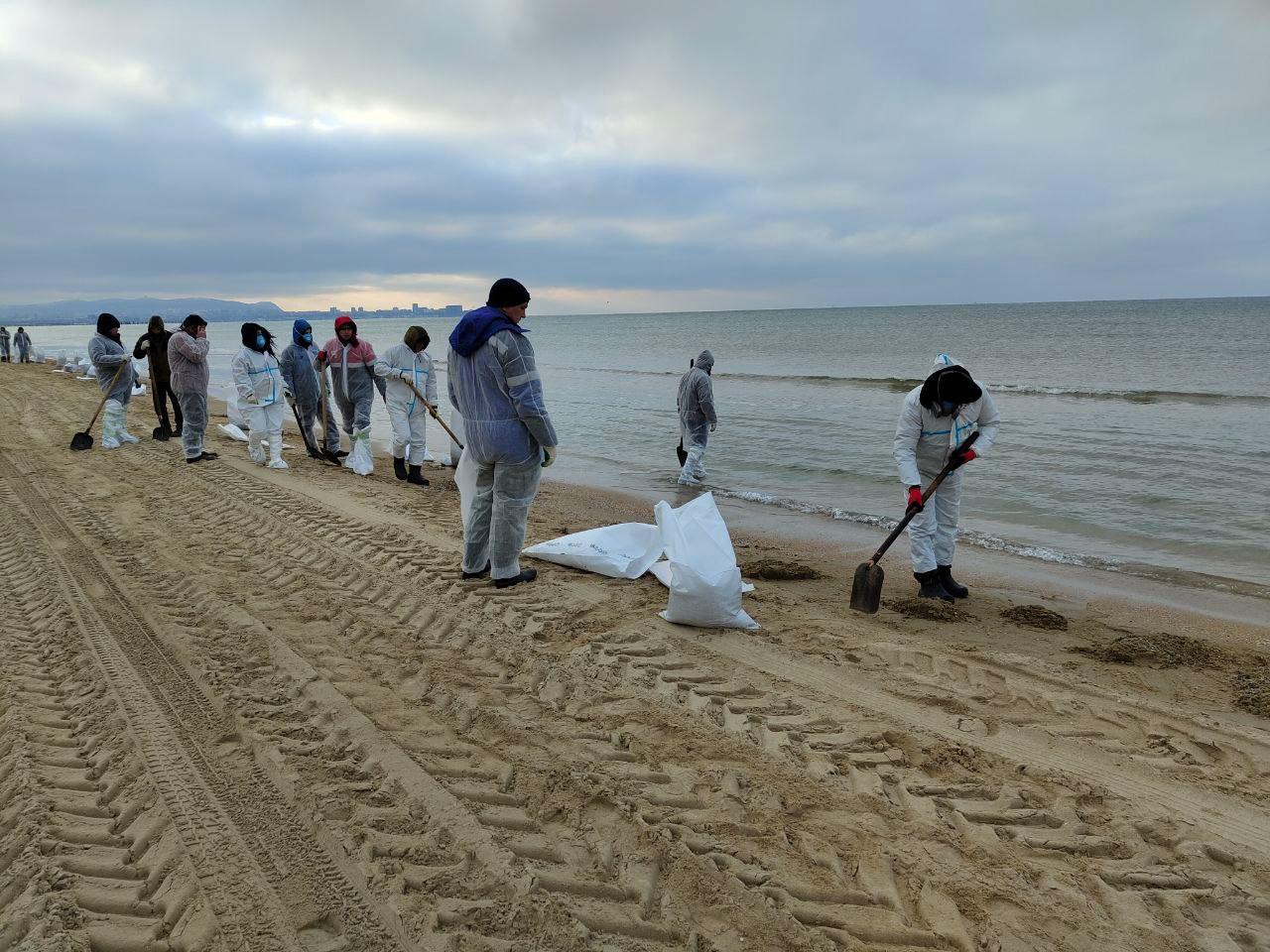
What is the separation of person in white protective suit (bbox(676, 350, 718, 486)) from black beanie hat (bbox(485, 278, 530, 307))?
482 cm

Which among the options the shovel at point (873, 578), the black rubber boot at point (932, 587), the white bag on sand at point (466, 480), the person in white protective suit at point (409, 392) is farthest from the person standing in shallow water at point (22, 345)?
the black rubber boot at point (932, 587)

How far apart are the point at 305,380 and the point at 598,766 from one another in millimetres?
8181

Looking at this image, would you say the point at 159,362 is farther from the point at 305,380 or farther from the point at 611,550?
the point at 611,550

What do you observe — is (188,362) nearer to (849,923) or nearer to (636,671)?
(636,671)


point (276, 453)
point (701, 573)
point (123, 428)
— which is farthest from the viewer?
point (123, 428)

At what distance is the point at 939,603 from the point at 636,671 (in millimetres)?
2509

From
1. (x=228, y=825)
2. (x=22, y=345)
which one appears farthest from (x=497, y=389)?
(x=22, y=345)

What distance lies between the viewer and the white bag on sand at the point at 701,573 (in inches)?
160

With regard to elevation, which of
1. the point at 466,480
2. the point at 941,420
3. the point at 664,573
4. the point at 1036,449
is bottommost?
the point at 664,573

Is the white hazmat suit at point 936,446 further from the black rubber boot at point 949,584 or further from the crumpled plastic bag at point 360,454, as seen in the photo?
the crumpled plastic bag at point 360,454

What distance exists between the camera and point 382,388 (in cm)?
845

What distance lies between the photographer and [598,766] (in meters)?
2.78

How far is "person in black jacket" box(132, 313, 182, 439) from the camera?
10.1 m

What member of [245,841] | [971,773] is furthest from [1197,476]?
[245,841]
